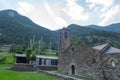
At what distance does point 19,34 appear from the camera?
11275 centimetres

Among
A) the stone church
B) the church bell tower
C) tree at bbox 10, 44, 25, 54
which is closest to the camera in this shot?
the stone church

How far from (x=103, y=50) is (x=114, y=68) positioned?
134 inches

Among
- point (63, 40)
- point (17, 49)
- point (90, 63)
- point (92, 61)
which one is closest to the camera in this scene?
point (92, 61)

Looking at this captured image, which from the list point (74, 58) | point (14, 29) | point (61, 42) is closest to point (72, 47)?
point (74, 58)

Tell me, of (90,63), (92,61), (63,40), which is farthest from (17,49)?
(92,61)

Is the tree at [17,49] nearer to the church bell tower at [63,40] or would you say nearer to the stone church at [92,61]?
the church bell tower at [63,40]

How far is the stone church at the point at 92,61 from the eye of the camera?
2488cm

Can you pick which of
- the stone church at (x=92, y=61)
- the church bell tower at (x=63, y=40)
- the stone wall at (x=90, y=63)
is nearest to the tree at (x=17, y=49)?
the church bell tower at (x=63, y=40)

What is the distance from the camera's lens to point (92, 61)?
27.7 meters

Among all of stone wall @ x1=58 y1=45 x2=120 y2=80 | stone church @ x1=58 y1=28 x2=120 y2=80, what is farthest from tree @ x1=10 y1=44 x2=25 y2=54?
stone wall @ x1=58 y1=45 x2=120 y2=80

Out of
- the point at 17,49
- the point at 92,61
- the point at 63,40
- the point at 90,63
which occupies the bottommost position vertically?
the point at 90,63

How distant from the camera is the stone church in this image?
2488 centimetres

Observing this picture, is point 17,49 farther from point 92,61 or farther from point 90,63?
point 92,61

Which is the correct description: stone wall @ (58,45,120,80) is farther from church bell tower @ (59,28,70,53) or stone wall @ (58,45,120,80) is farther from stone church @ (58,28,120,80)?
church bell tower @ (59,28,70,53)
